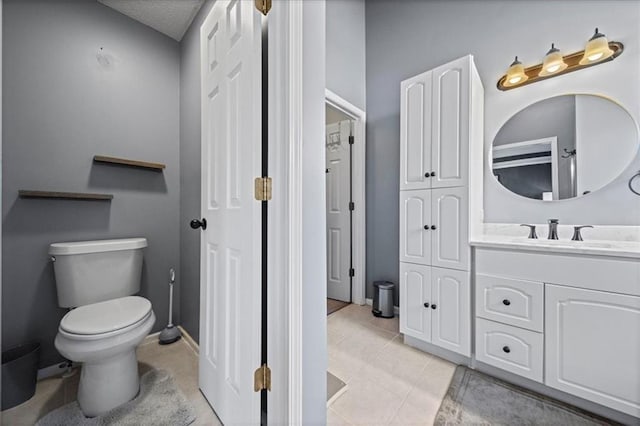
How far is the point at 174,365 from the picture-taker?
5.51ft

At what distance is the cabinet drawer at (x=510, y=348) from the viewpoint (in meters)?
1.45

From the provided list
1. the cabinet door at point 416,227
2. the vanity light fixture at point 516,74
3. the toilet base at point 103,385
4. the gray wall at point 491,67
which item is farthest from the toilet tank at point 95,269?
the vanity light fixture at point 516,74

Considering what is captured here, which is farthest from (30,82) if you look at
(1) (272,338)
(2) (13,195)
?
(1) (272,338)

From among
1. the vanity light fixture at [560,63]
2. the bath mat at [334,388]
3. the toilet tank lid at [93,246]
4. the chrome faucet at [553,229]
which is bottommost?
the bath mat at [334,388]

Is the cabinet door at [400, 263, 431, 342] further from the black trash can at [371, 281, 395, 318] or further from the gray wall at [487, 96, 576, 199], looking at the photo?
the gray wall at [487, 96, 576, 199]

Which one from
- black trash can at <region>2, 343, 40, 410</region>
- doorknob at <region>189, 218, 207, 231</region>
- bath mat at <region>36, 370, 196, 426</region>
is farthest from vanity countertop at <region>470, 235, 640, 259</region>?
black trash can at <region>2, 343, 40, 410</region>

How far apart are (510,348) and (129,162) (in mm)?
2643

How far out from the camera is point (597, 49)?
5.25 feet

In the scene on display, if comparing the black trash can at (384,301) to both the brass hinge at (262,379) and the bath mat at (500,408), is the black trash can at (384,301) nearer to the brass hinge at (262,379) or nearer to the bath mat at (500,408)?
the bath mat at (500,408)

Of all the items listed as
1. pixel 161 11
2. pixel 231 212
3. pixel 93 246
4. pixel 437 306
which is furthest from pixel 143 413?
pixel 161 11

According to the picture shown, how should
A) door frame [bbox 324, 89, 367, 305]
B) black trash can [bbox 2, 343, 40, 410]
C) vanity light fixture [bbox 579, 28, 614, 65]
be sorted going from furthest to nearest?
door frame [bbox 324, 89, 367, 305]
vanity light fixture [bbox 579, 28, 614, 65]
black trash can [bbox 2, 343, 40, 410]

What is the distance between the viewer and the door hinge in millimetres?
1044

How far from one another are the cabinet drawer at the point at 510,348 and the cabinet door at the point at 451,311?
77mm

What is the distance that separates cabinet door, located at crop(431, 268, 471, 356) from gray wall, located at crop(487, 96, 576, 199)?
93 centimetres
